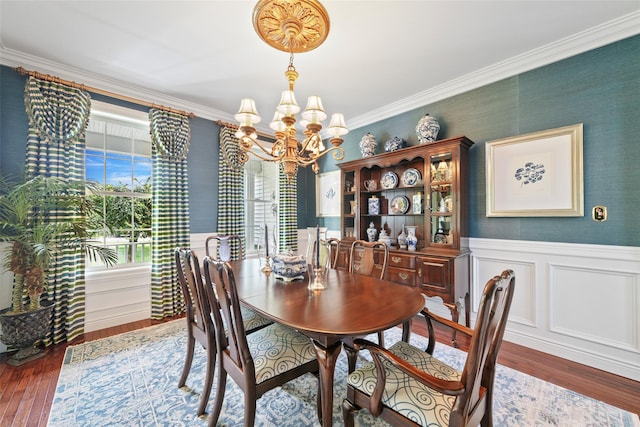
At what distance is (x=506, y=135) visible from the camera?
8.84ft

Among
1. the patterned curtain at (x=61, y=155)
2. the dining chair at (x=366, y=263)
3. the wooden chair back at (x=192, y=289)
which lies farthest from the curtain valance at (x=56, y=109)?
the dining chair at (x=366, y=263)

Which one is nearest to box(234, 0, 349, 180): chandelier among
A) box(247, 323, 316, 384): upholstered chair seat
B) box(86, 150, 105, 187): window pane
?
box(247, 323, 316, 384): upholstered chair seat

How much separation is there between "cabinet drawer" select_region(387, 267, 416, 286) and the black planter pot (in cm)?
340

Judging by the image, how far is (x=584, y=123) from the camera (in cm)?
A: 227

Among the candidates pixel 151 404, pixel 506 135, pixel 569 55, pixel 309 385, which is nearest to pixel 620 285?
pixel 506 135

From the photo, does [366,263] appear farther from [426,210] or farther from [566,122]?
[566,122]

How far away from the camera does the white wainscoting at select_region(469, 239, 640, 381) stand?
207 cm

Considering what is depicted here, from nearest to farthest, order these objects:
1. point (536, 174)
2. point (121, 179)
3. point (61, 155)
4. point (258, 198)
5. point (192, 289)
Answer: point (192, 289), point (536, 174), point (61, 155), point (121, 179), point (258, 198)

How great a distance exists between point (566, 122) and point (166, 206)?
14.1ft

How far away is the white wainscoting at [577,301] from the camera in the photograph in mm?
2070

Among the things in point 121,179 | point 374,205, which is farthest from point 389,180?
point 121,179

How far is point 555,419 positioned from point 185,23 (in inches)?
151

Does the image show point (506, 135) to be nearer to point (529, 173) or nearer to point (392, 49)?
point (529, 173)

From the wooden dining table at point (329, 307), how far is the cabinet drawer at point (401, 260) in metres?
1.05
